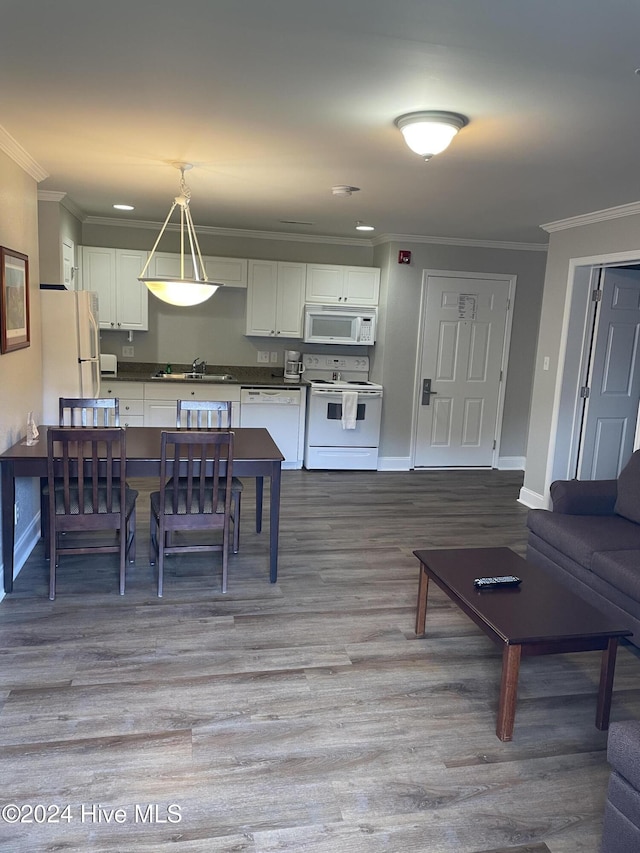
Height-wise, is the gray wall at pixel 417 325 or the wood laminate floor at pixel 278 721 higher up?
the gray wall at pixel 417 325

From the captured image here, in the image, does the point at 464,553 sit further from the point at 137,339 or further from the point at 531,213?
the point at 137,339

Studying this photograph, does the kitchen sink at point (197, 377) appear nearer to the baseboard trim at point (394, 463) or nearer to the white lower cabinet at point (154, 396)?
the white lower cabinet at point (154, 396)

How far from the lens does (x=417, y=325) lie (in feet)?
21.5

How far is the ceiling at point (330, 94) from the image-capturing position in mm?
1908

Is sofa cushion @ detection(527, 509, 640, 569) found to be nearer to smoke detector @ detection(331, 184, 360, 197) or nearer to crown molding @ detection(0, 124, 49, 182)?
smoke detector @ detection(331, 184, 360, 197)

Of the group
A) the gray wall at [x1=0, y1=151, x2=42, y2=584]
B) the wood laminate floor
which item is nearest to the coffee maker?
the gray wall at [x1=0, y1=151, x2=42, y2=584]

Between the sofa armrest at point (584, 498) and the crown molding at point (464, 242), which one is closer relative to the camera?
the sofa armrest at point (584, 498)

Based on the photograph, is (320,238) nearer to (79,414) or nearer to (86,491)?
(79,414)

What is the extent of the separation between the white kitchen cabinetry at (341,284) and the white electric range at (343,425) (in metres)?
0.90

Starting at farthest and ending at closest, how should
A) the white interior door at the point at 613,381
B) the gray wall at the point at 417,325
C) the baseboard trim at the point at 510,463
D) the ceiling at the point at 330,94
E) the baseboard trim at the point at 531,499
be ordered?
1. the baseboard trim at the point at 510,463
2. the gray wall at the point at 417,325
3. the baseboard trim at the point at 531,499
4. the white interior door at the point at 613,381
5. the ceiling at the point at 330,94

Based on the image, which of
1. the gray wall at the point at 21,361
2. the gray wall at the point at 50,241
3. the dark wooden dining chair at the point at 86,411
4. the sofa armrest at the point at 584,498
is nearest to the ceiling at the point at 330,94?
the gray wall at the point at 21,361

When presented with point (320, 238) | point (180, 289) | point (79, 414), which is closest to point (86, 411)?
point (79, 414)

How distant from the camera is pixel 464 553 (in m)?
3.16

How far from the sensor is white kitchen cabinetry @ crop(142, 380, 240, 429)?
6156 mm
